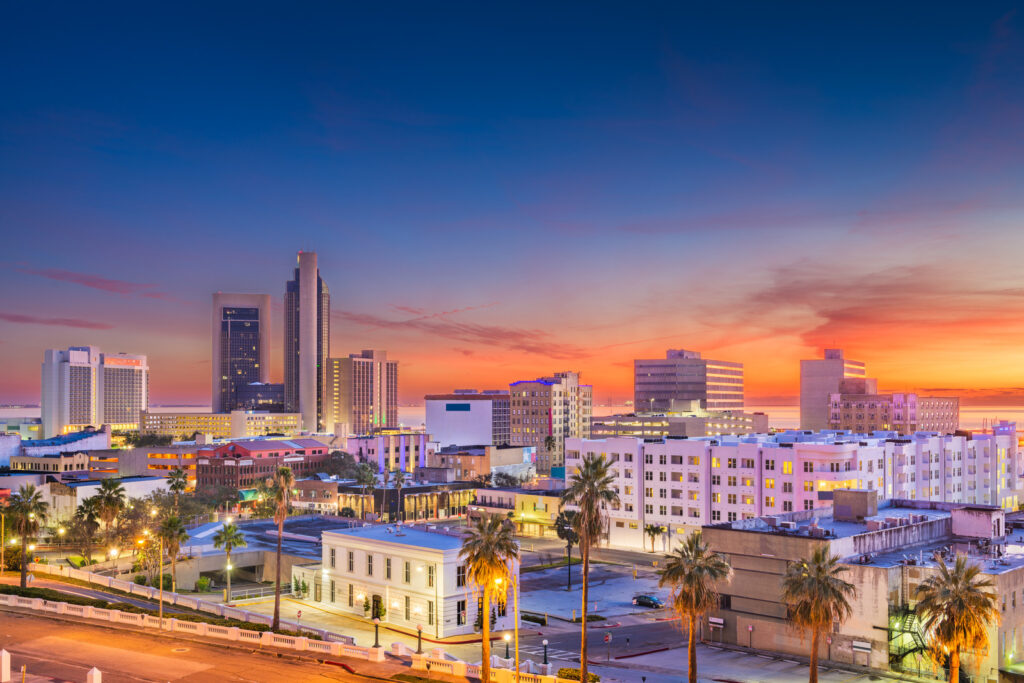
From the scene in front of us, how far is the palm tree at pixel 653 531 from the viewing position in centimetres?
13075

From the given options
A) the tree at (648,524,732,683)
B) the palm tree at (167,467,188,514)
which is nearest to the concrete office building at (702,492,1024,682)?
the tree at (648,524,732,683)

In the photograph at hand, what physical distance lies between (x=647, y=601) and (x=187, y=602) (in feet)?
157

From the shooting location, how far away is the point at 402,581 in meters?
83.1

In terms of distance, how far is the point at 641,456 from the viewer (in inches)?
5492

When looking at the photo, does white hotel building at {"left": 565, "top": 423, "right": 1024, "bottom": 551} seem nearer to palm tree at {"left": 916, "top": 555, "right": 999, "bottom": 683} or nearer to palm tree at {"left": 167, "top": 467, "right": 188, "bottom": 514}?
palm tree at {"left": 167, "top": 467, "right": 188, "bottom": 514}

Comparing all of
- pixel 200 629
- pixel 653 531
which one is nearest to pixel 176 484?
pixel 200 629

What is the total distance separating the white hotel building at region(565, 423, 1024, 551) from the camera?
12131cm

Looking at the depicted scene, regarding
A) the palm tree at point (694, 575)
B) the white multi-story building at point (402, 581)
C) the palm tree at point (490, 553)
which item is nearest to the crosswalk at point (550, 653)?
the white multi-story building at point (402, 581)

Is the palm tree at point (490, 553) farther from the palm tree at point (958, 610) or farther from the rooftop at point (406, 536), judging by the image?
the palm tree at point (958, 610)

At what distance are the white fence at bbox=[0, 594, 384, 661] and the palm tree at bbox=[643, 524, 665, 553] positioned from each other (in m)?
70.5

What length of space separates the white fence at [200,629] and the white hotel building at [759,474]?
63.3 meters

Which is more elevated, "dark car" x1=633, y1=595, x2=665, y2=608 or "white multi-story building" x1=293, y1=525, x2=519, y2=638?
"white multi-story building" x1=293, y1=525, x2=519, y2=638

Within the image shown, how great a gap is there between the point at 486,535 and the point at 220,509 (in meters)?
143

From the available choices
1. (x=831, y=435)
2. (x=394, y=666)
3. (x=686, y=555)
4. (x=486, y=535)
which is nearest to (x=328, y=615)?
(x=394, y=666)
